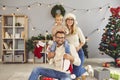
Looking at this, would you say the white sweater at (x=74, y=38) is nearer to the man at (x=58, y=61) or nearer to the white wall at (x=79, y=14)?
the man at (x=58, y=61)

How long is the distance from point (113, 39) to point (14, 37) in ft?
10.3

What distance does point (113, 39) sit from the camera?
7227 mm

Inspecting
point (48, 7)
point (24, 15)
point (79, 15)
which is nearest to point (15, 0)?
point (24, 15)

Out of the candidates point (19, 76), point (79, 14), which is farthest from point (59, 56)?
point (79, 14)

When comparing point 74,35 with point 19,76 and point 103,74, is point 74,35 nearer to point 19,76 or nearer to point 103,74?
point 103,74

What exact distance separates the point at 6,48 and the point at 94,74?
355cm

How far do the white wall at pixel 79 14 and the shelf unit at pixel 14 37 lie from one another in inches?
10.0

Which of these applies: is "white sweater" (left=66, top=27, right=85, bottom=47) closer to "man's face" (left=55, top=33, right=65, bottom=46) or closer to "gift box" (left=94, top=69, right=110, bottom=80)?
"man's face" (left=55, top=33, right=65, bottom=46)

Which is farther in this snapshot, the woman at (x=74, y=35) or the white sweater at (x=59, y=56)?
the woman at (x=74, y=35)

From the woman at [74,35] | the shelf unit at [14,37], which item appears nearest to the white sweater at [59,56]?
the woman at [74,35]

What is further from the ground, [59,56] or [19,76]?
[59,56]

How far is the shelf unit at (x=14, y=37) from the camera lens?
7.85 metres

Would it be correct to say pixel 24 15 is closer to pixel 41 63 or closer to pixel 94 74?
pixel 41 63

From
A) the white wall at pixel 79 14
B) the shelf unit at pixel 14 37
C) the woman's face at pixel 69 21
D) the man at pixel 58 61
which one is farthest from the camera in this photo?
the white wall at pixel 79 14
